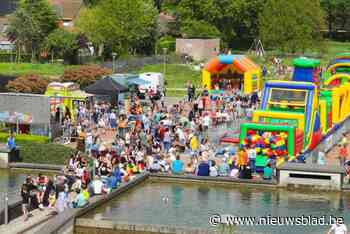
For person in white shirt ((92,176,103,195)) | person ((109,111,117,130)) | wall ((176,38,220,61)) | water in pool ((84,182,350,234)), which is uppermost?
wall ((176,38,220,61))

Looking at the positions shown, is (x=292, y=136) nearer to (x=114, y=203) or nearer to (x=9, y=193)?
(x=114, y=203)

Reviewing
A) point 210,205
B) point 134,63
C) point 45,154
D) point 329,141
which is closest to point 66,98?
point 45,154

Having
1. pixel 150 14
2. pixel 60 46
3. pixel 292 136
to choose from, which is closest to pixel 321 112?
pixel 292 136

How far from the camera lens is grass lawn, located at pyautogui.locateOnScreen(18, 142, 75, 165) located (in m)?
28.8

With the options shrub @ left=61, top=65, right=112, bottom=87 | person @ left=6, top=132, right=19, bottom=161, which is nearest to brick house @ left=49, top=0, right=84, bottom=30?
shrub @ left=61, top=65, right=112, bottom=87

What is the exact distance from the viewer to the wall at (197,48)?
69250mm

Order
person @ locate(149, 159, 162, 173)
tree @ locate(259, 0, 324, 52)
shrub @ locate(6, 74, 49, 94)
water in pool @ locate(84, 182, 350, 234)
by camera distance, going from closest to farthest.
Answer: water in pool @ locate(84, 182, 350, 234)
person @ locate(149, 159, 162, 173)
shrub @ locate(6, 74, 49, 94)
tree @ locate(259, 0, 324, 52)

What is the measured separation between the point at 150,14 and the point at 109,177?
5167 centimetres

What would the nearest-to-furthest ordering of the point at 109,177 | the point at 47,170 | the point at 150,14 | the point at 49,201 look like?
the point at 49,201 < the point at 109,177 < the point at 47,170 < the point at 150,14

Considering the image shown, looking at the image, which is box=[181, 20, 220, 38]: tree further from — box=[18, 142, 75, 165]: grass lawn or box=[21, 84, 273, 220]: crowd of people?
box=[18, 142, 75, 165]: grass lawn

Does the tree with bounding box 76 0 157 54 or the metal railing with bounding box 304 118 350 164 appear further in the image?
the tree with bounding box 76 0 157 54

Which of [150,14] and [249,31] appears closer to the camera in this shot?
[150,14]

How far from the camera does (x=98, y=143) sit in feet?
98.8

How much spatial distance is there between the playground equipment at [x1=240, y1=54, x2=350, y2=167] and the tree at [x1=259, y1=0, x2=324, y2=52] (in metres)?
32.2
